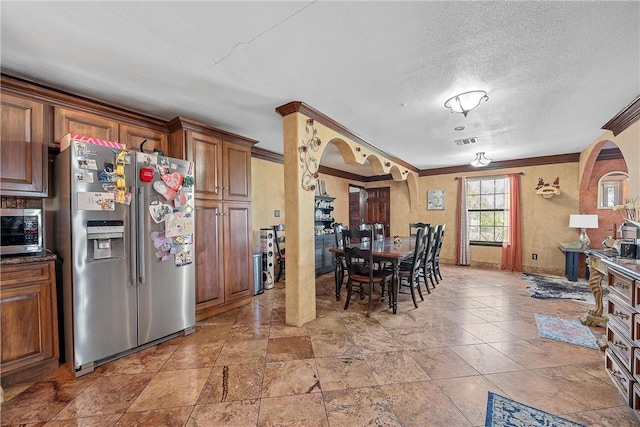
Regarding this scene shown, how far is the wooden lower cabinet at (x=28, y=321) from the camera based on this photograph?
181 centimetres

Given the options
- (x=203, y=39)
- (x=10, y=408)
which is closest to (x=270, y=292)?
(x=10, y=408)

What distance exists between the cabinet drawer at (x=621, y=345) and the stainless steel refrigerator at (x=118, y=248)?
3.39 metres

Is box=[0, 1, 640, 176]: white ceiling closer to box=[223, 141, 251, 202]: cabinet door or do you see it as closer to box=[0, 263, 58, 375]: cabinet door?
box=[223, 141, 251, 202]: cabinet door

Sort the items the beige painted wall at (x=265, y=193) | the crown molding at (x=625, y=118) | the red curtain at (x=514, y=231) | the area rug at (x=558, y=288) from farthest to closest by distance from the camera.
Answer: the red curtain at (x=514, y=231), the beige painted wall at (x=265, y=193), the area rug at (x=558, y=288), the crown molding at (x=625, y=118)

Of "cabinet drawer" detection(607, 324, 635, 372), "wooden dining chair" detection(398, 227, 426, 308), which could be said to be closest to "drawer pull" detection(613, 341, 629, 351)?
"cabinet drawer" detection(607, 324, 635, 372)

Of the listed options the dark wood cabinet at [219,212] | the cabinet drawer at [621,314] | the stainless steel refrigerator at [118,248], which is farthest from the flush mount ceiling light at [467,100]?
the stainless steel refrigerator at [118,248]

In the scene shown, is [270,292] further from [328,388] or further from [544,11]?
[544,11]

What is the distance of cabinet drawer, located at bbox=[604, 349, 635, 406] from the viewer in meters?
1.56

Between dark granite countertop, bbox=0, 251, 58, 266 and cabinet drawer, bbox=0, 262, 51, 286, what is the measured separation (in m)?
0.03

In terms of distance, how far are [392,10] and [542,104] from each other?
234cm

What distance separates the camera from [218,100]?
2.59 metres

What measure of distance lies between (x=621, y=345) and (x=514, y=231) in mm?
4460

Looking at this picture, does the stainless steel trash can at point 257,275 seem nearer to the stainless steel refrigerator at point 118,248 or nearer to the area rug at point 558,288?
the stainless steel refrigerator at point 118,248

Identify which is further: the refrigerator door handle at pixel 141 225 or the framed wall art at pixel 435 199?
the framed wall art at pixel 435 199
